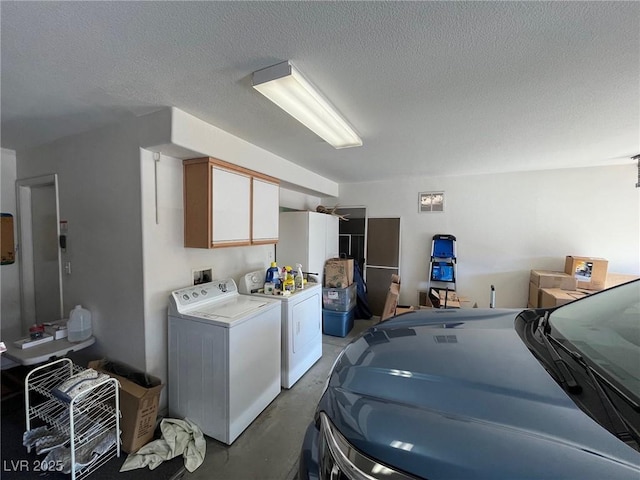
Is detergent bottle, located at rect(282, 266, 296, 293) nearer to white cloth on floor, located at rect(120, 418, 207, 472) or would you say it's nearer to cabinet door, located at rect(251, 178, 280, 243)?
cabinet door, located at rect(251, 178, 280, 243)

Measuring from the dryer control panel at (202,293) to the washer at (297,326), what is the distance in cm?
26

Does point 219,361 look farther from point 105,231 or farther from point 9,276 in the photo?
point 9,276

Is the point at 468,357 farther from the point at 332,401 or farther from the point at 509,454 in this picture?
the point at 332,401

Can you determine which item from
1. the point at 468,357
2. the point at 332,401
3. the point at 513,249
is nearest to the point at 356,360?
the point at 332,401

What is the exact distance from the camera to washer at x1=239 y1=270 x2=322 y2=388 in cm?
246

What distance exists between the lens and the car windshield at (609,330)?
0.85 metres

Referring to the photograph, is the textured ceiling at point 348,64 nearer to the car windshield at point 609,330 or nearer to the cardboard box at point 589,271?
the car windshield at point 609,330

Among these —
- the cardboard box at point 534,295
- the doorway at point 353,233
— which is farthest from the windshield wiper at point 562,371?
the doorway at point 353,233

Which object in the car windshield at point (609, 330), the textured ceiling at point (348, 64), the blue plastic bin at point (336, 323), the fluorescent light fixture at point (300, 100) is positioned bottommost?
the blue plastic bin at point (336, 323)

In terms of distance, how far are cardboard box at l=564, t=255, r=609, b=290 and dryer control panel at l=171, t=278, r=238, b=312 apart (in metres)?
4.03

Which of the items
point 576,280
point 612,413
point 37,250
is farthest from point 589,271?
point 37,250

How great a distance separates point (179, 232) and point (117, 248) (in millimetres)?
468

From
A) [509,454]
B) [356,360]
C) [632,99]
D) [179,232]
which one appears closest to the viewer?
[509,454]

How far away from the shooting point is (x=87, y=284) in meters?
2.25
